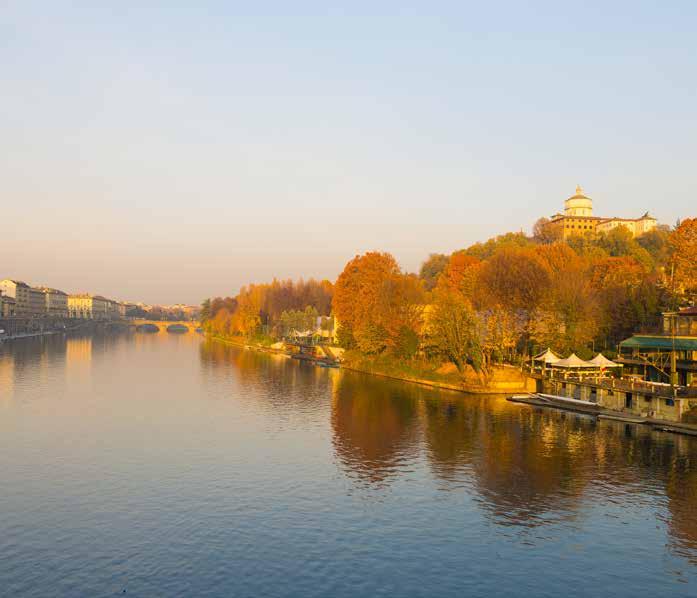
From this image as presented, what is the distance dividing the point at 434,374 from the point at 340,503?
56768 millimetres

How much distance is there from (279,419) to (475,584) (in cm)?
4021

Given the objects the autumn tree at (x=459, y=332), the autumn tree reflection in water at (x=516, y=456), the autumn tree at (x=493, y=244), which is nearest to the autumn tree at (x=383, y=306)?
the autumn tree at (x=459, y=332)

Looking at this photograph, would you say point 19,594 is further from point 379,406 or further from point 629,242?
point 629,242

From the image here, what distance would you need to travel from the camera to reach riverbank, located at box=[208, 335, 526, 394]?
274 ft

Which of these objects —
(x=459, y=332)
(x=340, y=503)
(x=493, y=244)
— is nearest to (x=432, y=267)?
(x=493, y=244)

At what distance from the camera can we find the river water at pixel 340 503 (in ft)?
90.9

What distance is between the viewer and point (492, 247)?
161 metres

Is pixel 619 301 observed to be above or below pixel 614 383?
above

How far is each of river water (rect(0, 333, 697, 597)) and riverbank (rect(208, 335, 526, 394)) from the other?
12437 millimetres

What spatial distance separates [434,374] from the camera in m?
92.9

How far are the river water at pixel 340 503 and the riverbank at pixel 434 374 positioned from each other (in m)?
12.4

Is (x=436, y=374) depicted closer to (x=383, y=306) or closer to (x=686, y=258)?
(x=383, y=306)

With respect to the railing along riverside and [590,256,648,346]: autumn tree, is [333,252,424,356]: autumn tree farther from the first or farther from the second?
[590,256,648,346]: autumn tree

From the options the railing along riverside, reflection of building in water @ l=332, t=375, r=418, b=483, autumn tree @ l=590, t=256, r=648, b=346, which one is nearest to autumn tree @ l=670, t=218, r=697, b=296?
autumn tree @ l=590, t=256, r=648, b=346
